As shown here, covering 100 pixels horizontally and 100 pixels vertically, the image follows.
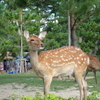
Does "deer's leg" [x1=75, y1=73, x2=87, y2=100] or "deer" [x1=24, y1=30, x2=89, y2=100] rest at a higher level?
"deer" [x1=24, y1=30, x2=89, y2=100]

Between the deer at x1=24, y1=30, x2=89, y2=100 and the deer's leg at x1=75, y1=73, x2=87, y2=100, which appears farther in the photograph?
the deer's leg at x1=75, y1=73, x2=87, y2=100

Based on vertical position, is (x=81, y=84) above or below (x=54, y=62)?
below

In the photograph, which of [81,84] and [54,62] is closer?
[54,62]

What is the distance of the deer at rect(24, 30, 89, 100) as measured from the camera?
446 centimetres

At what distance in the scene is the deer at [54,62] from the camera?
4.46 meters

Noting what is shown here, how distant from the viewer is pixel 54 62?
186 inches

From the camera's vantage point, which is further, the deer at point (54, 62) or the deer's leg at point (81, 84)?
the deer's leg at point (81, 84)

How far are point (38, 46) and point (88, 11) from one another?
7.62m

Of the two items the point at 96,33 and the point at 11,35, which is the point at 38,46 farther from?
the point at 11,35

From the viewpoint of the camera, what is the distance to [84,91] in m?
4.87

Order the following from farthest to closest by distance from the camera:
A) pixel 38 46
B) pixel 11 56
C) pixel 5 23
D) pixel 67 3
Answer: pixel 11 56
pixel 5 23
pixel 67 3
pixel 38 46

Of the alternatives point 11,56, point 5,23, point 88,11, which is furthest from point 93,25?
point 11,56

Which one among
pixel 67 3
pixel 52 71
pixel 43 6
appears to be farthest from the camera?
pixel 43 6

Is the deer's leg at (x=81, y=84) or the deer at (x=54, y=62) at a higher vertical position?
the deer at (x=54, y=62)
